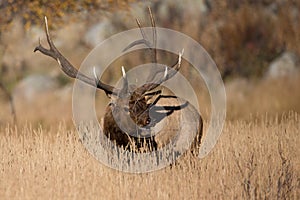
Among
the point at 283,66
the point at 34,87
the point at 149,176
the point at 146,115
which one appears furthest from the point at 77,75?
the point at 34,87

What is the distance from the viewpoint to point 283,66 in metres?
16.3

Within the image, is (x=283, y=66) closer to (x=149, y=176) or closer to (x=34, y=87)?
(x=34, y=87)

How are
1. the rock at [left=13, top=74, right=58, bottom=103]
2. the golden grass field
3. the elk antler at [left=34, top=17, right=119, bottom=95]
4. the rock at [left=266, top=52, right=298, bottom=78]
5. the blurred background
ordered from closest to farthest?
1. the golden grass field
2. the elk antler at [left=34, top=17, right=119, bottom=95]
3. the blurred background
4. the rock at [left=266, top=52, right=298, bottom=78]
5. the rock at [left=13, top=74, right=58, bottom=103]

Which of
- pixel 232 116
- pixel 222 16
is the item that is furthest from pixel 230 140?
pixel 222 16

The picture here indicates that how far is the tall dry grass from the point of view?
6016 mm

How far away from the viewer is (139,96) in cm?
696

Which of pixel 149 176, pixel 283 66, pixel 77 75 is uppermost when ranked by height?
pixel 283 66

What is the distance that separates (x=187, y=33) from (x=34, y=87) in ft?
16.3

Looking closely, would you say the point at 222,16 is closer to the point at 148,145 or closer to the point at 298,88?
the point at 298,88

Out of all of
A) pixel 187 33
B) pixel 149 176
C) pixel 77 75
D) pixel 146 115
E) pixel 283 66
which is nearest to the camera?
pixel 149 176

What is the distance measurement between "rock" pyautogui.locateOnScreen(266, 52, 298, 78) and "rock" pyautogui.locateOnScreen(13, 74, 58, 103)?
21.9 ft

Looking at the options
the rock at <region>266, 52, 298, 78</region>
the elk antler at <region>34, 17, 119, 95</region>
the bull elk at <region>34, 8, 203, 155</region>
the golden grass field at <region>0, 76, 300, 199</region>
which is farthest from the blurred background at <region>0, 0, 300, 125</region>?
the bull elk at <region>34, 8, 203, 155</region>

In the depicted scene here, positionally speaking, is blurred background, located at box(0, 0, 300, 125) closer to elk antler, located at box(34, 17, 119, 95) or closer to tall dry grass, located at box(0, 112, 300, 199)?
elk antler, located at box(34, 17, 119, 95)

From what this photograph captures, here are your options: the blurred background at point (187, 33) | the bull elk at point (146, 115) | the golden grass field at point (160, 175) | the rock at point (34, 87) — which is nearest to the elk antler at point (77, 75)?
the bull elk at point (146, 115)
